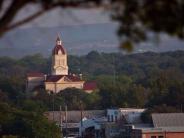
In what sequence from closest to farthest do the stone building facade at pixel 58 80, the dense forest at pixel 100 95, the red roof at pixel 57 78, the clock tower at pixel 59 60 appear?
the dense forest at pixel 100 95, the stone building facade at pixel 58 80, the red roof at pixel 57 78, the clock tower at pixel 59 60


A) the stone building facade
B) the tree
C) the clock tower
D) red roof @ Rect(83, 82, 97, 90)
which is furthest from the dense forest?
the tree

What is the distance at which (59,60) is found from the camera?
487ft

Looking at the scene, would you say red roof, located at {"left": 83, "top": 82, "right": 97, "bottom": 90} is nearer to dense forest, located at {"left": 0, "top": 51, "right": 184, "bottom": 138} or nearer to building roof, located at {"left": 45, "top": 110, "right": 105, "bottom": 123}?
dense forest, located at {"left": 0, "top": 51, "right": 184, "bottom": 138}

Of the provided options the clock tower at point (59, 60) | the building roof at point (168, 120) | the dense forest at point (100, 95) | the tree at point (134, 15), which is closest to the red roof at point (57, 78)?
the dense forest at point (100, 95)

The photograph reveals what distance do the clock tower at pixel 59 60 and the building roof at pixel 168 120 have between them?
77.7m

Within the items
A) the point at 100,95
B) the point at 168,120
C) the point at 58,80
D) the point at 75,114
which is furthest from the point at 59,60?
the point at 168,120

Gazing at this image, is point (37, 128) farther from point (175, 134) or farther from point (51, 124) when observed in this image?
point (175, 134)

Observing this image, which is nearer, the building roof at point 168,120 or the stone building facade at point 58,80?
the building roof at point 168,120

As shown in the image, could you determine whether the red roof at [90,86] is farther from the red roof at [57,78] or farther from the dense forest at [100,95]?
the red roof at [57,78]

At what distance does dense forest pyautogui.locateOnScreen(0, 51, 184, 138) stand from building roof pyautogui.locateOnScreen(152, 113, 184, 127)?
251 cm

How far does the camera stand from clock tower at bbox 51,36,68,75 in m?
148

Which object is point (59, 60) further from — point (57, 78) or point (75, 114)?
point (75, 114)

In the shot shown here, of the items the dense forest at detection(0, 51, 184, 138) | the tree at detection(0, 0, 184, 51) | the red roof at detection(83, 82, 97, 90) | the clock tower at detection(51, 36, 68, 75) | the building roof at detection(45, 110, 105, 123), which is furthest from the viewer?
the clock tower at detection(51, 36, 68, 75)

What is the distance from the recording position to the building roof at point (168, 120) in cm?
6838
